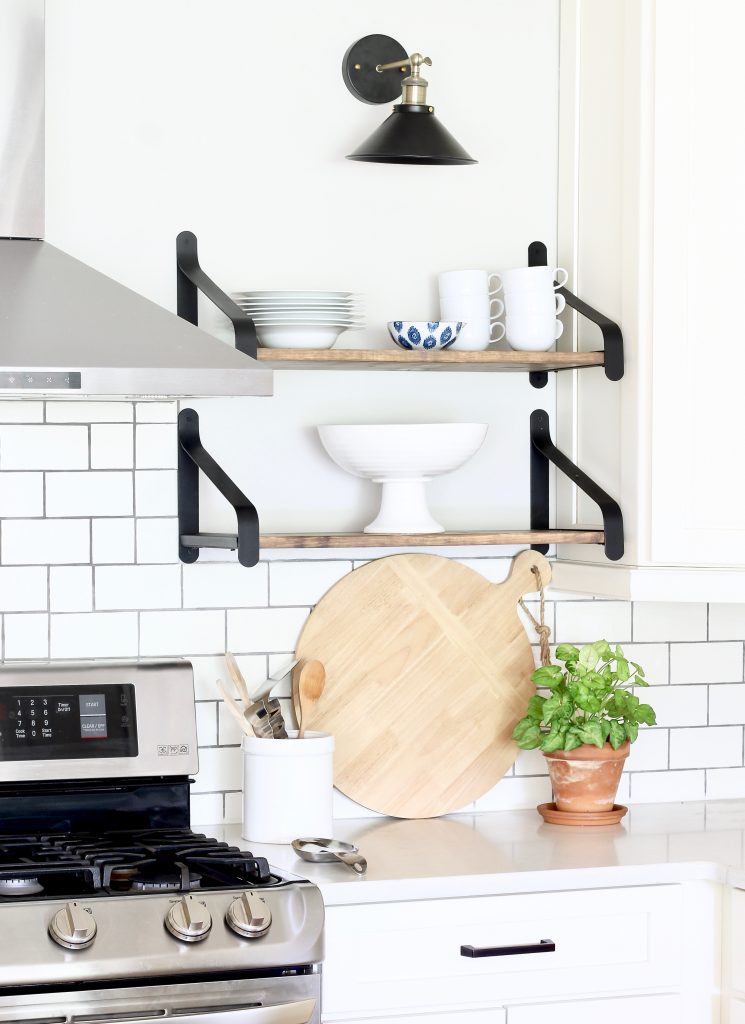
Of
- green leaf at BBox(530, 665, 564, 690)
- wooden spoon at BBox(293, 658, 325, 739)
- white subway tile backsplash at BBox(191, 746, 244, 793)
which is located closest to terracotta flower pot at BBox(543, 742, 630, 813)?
green leaf at BBox(530, 665, 564, 690)

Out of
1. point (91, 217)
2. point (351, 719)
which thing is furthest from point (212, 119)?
point (351, 719)

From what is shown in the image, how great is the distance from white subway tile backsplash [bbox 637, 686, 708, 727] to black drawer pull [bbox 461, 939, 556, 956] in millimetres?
753

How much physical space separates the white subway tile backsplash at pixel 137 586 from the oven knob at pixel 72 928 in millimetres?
750

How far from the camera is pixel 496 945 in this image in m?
2.11

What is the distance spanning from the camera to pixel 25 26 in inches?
90.3

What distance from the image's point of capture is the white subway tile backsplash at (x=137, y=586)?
246 cm

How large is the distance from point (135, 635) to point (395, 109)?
1.08 metres

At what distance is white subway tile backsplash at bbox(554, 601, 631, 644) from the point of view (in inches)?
107

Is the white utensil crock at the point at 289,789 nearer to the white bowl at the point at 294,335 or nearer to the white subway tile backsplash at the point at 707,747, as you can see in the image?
the white bowl at the point at 294,335

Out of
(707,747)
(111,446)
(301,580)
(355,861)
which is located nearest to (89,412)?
(111,446)

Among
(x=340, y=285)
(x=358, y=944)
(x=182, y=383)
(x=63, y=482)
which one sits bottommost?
(x=358, y=944)

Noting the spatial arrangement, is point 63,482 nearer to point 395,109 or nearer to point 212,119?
point 212,119

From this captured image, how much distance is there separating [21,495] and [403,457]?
0.69 m

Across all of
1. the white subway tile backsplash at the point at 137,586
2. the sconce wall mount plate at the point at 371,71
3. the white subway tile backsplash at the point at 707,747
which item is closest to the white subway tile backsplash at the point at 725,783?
the white subway tile backsplash at the point at 707,747
